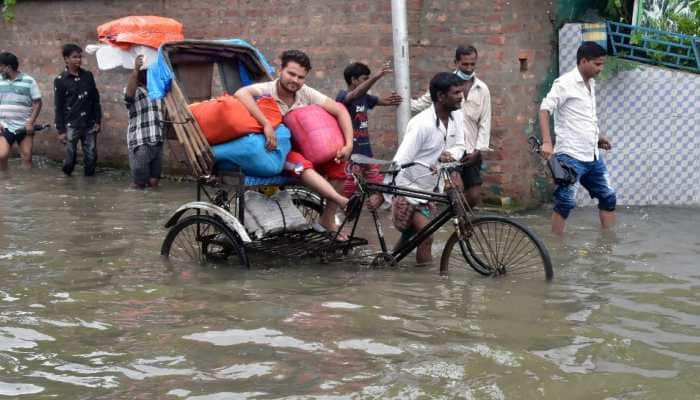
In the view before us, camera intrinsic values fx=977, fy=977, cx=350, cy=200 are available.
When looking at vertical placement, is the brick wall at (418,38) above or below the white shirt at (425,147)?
above

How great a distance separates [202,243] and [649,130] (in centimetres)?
489

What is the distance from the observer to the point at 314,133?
695 centimetres

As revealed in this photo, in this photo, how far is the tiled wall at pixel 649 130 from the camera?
31.7 feet

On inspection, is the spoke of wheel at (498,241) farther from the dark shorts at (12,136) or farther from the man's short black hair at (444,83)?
the dark shorts at (12,136)

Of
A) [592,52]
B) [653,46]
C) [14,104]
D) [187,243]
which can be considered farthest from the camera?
[14,104]

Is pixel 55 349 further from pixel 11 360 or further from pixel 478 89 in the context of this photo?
pixel 478 89

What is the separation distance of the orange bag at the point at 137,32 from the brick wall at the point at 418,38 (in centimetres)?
94

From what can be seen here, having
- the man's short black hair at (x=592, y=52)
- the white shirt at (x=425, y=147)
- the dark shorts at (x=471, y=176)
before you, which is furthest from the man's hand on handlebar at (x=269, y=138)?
the man's short black hair at (x=592, y=52)

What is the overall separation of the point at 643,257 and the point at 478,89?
7.28 ft

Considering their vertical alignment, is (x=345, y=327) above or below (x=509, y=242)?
below

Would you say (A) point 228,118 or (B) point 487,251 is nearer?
(B) point 487,251

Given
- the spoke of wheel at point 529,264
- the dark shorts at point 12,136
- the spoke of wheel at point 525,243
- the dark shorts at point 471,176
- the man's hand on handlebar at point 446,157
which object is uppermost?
the dark shorts at point 12,136

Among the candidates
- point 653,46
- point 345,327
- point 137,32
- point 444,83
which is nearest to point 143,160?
point 137,32

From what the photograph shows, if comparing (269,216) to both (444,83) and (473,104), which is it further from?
(473,104)
